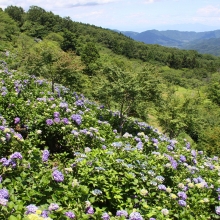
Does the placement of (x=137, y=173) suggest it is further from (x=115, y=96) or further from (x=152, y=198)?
(x=115, y=96)

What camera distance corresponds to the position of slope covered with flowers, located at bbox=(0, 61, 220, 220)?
8.66 ft

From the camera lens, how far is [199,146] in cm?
1559

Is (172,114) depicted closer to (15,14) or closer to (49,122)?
(49,122)

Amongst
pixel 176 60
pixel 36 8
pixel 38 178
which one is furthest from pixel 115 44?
pixel 38 178

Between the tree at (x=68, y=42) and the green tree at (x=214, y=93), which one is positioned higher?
the tree at (x=68, y=42)

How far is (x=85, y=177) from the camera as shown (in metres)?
3.23

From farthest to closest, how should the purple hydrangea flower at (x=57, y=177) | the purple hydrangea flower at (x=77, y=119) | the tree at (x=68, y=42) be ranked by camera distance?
the tree at (x=68, y=42)
the purple hydrangea flower at (x=77, y=119)
the purple hydrangea flower at (x=57, y=177)

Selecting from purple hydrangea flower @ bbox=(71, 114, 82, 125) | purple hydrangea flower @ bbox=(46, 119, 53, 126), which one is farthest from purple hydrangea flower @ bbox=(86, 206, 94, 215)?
purple hydrangea flower @ bbox=(71, 114, 82, 125)

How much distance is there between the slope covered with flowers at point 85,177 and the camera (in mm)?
2641

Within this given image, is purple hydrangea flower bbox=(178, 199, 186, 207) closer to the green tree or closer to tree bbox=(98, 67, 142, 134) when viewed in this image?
tree bbox=(98, 67, 142, 134)

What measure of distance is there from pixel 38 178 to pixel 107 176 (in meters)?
0.93

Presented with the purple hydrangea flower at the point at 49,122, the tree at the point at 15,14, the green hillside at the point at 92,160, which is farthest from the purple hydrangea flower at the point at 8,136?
the tree at the point at 15,14

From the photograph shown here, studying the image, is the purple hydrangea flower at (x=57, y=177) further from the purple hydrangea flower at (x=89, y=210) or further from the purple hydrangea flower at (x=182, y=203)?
the purple hydrangea flower at (x=182, y=203)

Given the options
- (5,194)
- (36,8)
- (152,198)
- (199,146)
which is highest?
(36,8)
